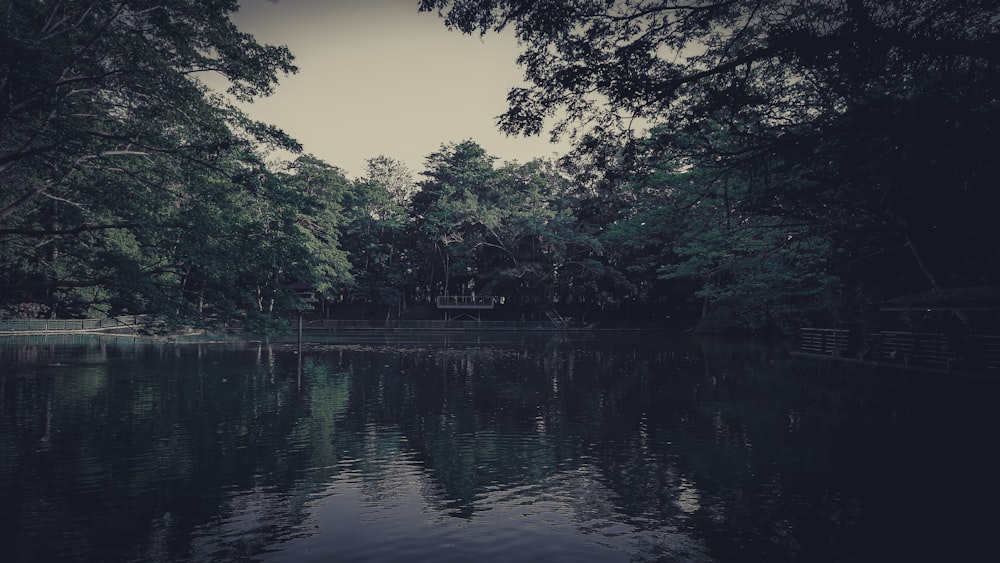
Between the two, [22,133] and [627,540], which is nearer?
[627,540]

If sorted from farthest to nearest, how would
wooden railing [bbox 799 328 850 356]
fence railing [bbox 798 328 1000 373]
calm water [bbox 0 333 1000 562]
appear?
wooden railing [bbox 799 328 850 356], fence railing [bbox 798 328 1000 373], calm water [bbox 0 333 1000 562]

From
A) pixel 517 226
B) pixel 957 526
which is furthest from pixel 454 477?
pixel 517 226

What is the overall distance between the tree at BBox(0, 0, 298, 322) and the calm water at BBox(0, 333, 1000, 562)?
3.84 meters

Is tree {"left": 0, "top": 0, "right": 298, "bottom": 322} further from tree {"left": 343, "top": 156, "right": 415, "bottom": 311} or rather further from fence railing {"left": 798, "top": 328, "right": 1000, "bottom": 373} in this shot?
tree {"left": 343, "top": 156, "right": 415, "bottom": 311}

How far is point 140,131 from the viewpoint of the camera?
17.3 metres

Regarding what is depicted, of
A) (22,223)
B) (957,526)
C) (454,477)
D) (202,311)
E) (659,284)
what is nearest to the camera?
(957,526)

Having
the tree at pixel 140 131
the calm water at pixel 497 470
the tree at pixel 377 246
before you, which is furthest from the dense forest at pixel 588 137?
the tree at pixel 377 246

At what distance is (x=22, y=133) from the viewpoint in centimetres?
1705

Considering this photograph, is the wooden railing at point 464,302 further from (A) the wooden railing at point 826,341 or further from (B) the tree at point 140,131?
(B) the tree at point 140,131

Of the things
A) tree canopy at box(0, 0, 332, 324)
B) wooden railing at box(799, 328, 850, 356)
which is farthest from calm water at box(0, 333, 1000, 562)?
wooden railing at box(799, 328, 850, 356)

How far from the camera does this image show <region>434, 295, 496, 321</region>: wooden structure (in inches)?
2677

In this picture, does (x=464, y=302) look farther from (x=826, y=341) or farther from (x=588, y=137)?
(x=588, y=137)

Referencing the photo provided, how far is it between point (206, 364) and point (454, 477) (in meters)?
22.9

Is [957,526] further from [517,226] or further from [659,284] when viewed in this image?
[659,284]
